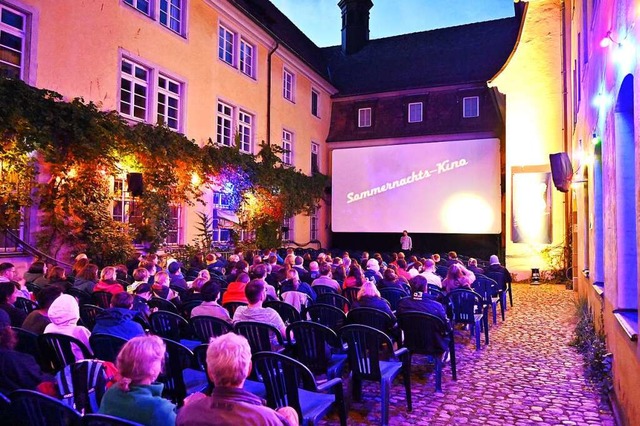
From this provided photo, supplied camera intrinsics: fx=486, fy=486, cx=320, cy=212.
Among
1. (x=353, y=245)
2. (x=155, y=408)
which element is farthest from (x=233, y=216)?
(x=155, y=408)

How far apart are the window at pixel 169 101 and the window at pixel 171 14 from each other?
1.37m

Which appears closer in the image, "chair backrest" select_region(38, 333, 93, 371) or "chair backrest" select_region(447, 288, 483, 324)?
"chair backrest" select_region(38, 333, 93, 371)

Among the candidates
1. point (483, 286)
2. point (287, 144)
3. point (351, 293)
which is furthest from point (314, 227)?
point (351, 293)

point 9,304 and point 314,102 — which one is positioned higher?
point 314,102

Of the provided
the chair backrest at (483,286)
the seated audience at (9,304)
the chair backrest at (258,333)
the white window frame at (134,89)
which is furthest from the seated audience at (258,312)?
the white window frame at (134,89)

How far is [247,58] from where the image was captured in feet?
52.7

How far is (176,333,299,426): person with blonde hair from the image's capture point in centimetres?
202

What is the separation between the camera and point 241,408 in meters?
2.03

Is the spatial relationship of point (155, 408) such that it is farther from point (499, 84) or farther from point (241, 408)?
point (499, 84)

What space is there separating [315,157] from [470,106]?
674 centimetres

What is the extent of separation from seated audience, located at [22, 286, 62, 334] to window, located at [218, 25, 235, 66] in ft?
38.2

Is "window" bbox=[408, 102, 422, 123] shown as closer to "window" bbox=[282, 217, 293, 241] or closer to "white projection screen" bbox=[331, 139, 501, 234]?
"white projection screen" bbox=[331, 139, 501, 234]

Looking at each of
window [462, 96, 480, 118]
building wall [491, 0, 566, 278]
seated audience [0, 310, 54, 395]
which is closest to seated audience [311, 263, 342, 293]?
seated audience [0, 310, 54, 395]

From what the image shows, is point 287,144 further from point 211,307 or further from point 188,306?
point 211,307
